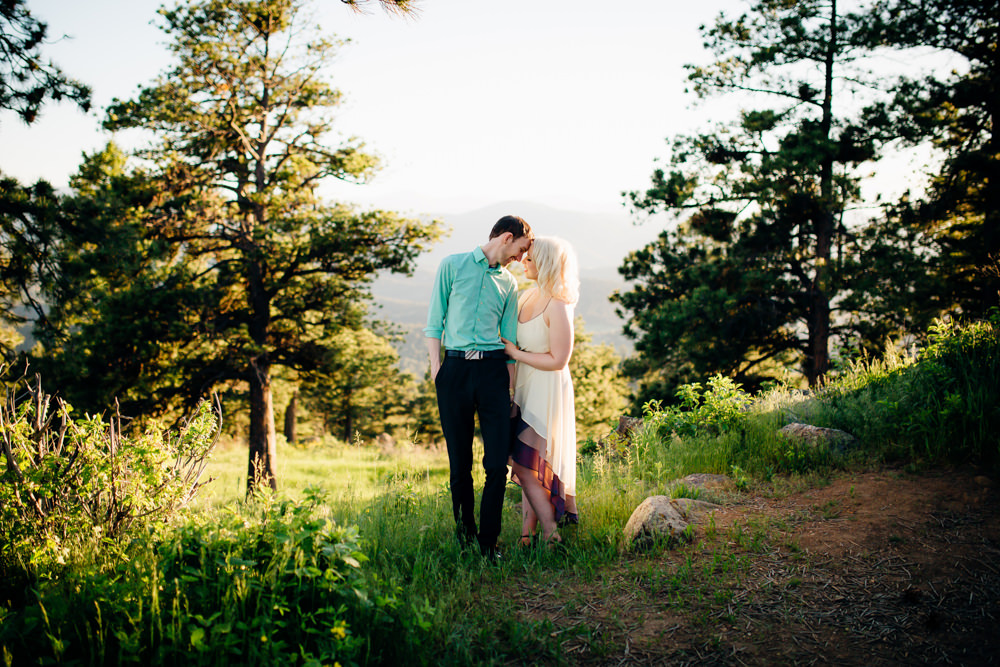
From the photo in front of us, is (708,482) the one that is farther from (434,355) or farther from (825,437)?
(434,355)

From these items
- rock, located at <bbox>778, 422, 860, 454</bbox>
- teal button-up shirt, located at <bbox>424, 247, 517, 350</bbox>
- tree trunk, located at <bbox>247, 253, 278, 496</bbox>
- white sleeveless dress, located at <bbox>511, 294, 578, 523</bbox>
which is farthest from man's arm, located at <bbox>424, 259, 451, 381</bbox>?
tree trunk, located at <bbox>247, 253, 278, 496</bbox>

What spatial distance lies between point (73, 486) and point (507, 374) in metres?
2.91

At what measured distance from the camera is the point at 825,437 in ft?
15.8

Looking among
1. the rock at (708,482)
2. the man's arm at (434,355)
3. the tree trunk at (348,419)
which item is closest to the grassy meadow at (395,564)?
A: the rock at (708,482)

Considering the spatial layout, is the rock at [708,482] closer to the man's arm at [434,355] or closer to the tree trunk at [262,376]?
the man's arm at [434,355]

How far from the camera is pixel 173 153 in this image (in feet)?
40.1

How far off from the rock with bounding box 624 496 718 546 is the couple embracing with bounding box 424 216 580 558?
1.57 feet

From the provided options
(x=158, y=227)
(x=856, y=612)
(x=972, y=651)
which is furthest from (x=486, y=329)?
(x=158, y=227)

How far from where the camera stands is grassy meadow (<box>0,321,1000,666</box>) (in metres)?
2.40

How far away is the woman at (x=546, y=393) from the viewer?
3736 mm

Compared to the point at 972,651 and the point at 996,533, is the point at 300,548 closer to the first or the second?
the point at 972,651

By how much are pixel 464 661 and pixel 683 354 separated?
1506cm

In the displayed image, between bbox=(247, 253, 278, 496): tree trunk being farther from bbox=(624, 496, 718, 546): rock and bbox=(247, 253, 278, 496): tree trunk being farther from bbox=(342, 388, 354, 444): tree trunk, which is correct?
bbox=(342, 388, 354, 444): tree trunk

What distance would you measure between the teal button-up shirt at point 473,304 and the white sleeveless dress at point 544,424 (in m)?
0.20
